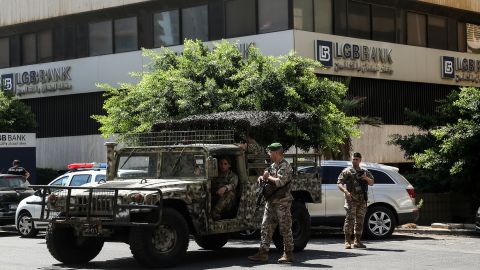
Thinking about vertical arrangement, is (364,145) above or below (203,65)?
below

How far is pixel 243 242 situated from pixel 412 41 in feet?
54.1

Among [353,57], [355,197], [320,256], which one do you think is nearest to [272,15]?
[353,57]

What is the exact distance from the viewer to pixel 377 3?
30.0 metres

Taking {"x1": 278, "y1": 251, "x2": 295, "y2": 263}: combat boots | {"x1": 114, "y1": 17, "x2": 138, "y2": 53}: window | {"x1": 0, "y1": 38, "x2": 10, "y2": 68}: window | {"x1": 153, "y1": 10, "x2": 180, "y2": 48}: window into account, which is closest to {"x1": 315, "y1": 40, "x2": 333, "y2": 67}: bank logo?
{"x1": 153, "y1": 10, "x2": 180, "y2": 48}: window

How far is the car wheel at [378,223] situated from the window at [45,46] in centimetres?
1960

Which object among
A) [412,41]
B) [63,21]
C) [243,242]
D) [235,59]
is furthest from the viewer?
[63,21]

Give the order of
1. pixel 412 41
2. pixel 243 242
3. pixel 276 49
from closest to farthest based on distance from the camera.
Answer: pixel 243 242, pixel 276 49, pixel 412 41

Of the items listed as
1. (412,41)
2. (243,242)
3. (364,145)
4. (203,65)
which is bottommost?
(243,242)

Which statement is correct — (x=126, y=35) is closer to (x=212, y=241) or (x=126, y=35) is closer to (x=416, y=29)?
(x=416, y=29)

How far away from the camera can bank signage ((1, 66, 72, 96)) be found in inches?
1309

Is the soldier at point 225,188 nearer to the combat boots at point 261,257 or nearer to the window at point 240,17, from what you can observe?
the combat boots at point 261,257

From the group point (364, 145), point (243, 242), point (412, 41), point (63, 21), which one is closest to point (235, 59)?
point (243, 242)

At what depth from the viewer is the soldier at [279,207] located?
1275 cm

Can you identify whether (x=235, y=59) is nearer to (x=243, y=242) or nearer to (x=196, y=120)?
(x=196, y=120)
